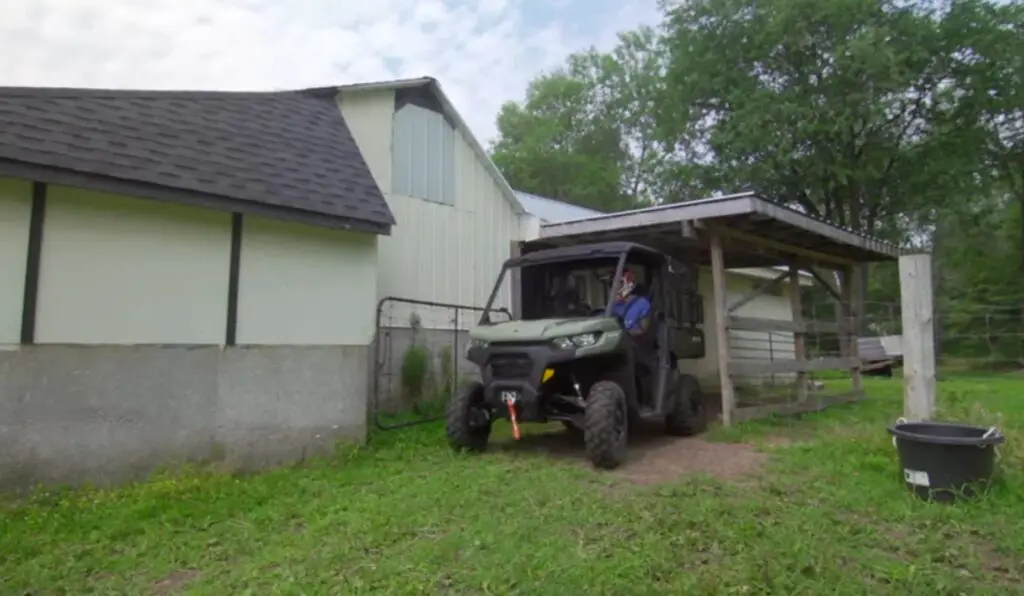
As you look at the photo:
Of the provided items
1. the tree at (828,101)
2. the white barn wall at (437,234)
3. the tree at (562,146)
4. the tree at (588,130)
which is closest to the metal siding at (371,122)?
the white barn wall at (437,234)

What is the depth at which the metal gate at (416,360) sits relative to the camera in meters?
6.85

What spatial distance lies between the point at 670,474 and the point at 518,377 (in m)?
1.44

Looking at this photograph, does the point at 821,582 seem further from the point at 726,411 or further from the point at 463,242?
the point at 463,242

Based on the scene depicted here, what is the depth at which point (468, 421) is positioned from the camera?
17.8ft

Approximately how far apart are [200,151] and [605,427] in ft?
13.1

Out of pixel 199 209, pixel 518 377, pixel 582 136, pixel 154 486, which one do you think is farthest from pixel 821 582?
pixel 582 136

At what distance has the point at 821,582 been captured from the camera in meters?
2.73

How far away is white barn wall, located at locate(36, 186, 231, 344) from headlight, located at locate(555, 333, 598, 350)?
275 cm

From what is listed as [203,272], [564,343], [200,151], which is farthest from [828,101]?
[203,272]

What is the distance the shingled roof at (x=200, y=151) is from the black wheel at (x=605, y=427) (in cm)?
259

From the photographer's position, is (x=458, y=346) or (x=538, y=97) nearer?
(x=458, y=346)

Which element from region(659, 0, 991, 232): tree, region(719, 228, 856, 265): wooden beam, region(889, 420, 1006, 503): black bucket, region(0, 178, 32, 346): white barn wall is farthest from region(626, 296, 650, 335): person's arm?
region(659, 0, 991, 232): tree

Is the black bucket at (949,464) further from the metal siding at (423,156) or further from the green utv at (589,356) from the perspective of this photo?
the metal siding at (423,156)

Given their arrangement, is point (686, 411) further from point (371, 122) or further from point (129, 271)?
point (129, 271)
